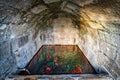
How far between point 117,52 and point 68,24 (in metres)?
2.92

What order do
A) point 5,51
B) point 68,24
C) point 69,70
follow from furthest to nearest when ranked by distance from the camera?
point 68,24 < point 69,70 < point 5,51

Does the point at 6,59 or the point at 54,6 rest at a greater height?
the point at 54,6

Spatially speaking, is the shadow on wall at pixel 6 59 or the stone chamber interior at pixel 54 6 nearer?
the stone chamber interior at pixel 54 6

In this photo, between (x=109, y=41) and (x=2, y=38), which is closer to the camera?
(x=2, y=38)

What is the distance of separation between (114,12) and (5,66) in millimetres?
1614

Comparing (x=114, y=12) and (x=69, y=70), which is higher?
(x=114, y=12)

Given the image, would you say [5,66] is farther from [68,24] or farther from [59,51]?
[68,24]

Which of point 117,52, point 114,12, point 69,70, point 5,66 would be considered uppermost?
point 114,12

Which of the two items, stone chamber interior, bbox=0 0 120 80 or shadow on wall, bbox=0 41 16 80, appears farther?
shadow on wall, bbox=0 41 16 80

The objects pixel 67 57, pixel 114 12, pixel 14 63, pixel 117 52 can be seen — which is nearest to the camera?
pixel 114 12

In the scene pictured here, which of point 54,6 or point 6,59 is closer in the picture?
point 6,59

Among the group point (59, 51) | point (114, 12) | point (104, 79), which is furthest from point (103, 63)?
point (59, 51)

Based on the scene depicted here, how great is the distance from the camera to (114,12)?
5.16 feet

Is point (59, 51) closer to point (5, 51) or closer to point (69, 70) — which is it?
point (69, 70)
